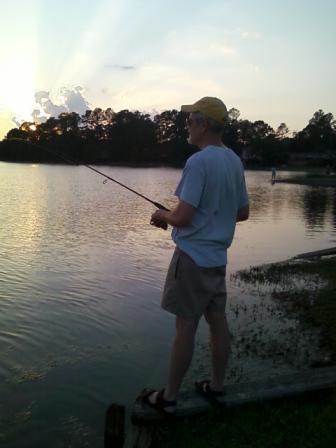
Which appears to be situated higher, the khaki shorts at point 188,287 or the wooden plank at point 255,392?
the khaki shorts at point 188,287

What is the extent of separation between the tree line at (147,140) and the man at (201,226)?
139607 mm

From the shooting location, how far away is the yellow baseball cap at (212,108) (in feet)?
13.6

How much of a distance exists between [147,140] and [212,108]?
159m

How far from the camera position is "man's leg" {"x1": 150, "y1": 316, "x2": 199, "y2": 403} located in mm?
4242

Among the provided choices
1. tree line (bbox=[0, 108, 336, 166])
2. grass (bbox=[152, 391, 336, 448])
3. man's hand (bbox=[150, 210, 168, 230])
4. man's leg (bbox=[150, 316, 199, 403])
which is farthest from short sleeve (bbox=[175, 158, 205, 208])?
tree line (bbox=[0, 108, 336, 166])

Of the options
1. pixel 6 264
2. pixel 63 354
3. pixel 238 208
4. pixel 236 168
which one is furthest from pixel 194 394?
pixel 6 264

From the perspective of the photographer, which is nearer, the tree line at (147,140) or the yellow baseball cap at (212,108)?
the yellow baseball cap at (212,108)

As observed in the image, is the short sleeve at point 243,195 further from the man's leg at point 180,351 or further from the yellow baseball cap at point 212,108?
the man's leg at point 180,351

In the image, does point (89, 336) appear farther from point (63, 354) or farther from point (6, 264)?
point (6, 264)

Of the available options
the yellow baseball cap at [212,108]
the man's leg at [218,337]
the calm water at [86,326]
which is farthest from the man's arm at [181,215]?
the calm water at [86,326]

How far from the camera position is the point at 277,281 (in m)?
11.3

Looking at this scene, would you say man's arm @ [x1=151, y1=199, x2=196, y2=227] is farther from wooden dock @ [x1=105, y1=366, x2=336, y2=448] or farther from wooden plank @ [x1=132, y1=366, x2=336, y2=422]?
wooden plank @ [x1=132, y1=366, x2=336, y2=422]

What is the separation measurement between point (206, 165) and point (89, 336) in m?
4.55

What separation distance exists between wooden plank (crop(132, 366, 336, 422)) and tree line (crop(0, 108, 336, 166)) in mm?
139332
